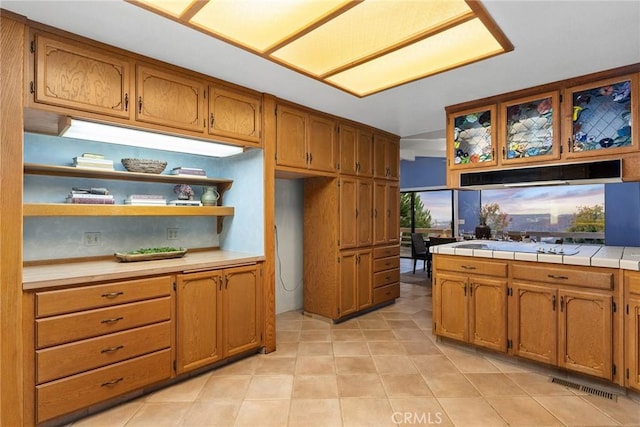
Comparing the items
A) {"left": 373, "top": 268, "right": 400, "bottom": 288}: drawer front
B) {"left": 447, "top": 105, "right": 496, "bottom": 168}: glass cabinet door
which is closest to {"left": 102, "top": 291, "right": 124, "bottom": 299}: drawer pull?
{"left": 373, "top": 268, "right": 400, "bottom": 288}: drawer front

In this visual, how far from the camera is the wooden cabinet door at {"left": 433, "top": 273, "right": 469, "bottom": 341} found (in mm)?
2967

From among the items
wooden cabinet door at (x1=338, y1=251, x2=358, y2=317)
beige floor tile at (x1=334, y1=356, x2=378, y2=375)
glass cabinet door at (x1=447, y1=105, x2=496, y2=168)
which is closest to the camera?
beige floor tile at (x1=334, y1=356, x2=378, y2=375)

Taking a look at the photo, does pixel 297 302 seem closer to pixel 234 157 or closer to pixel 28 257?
pixel 234 157

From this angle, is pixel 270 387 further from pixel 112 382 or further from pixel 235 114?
pixel 235 114

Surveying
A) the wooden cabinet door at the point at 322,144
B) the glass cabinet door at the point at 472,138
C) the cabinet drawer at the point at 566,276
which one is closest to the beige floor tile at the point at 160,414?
the wooden cabinet door at the point at 322,144

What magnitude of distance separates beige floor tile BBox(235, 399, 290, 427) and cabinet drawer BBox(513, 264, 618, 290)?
6.93 feet

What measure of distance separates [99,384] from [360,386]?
5.73 feet

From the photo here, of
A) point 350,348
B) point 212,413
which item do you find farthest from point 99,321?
point 350,348

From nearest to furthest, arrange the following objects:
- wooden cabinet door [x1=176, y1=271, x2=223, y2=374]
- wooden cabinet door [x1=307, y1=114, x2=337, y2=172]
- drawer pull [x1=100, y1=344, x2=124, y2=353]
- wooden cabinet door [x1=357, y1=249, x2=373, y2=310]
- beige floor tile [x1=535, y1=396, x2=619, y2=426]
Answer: beige floor tile [x1=535, y1=396, x2=619, y2=426]
drawer pull [x1=100, y1=344, x2=124, y2=353]
wooden cabinet door [x1=176, y1=271, x2=223, y2=374]
wooden cabinet door [x1=307, y1=114, x2=337, y2=172]
wooden cabinet door [x1=357, y1=249, x2=373, y2=310]

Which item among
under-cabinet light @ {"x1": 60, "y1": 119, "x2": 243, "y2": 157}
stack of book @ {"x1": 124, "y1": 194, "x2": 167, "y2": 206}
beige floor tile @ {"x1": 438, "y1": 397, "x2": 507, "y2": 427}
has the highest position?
under-cabinet light @ {"x1": 60, "y1": 119, "x2": 243, "y2": 157}

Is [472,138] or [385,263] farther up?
[472,138]

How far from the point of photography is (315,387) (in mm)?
2383

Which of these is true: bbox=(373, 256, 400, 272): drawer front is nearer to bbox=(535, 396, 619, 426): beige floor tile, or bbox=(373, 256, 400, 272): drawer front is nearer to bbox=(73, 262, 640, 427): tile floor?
bbox=(73, 262, 640, 427): tile floor

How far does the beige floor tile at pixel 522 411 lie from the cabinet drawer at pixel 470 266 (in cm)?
96
